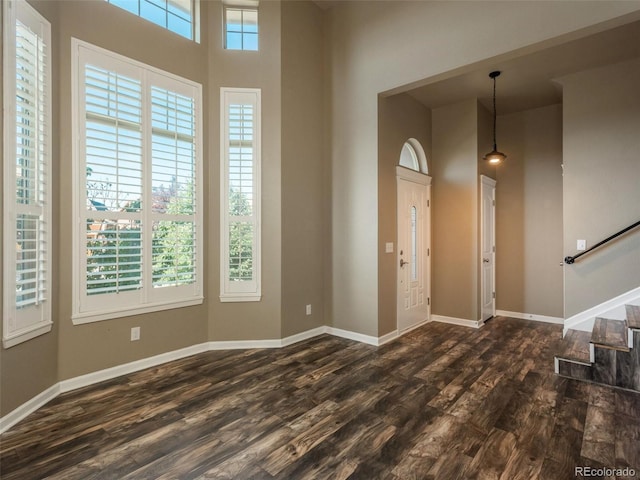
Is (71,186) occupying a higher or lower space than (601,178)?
lower

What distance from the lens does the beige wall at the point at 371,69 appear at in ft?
10.1

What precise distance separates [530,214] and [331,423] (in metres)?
4.76

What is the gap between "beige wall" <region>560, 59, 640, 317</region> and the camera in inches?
149

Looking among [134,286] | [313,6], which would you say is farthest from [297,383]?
[313,6]

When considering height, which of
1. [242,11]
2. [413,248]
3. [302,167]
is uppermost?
[242,11]

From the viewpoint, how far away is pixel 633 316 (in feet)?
10.6

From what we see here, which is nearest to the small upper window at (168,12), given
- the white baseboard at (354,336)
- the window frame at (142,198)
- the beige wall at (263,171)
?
the beige wall at (263,171)

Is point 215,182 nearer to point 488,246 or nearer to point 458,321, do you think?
point 458,321

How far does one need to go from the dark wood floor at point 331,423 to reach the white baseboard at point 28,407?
2.4 inches

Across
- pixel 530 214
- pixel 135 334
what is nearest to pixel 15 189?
pixel 135 334

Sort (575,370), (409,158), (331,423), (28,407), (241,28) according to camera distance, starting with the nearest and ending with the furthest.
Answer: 1. (331,423)
2. (28,407)
3. (575,370)
4. (241,28)
5. (409,158)

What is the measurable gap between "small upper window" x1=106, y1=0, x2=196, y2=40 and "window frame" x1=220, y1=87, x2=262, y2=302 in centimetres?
75

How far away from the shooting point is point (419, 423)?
238cm

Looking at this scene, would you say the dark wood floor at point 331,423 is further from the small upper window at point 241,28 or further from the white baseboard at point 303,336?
the small upper window at point 241,28
